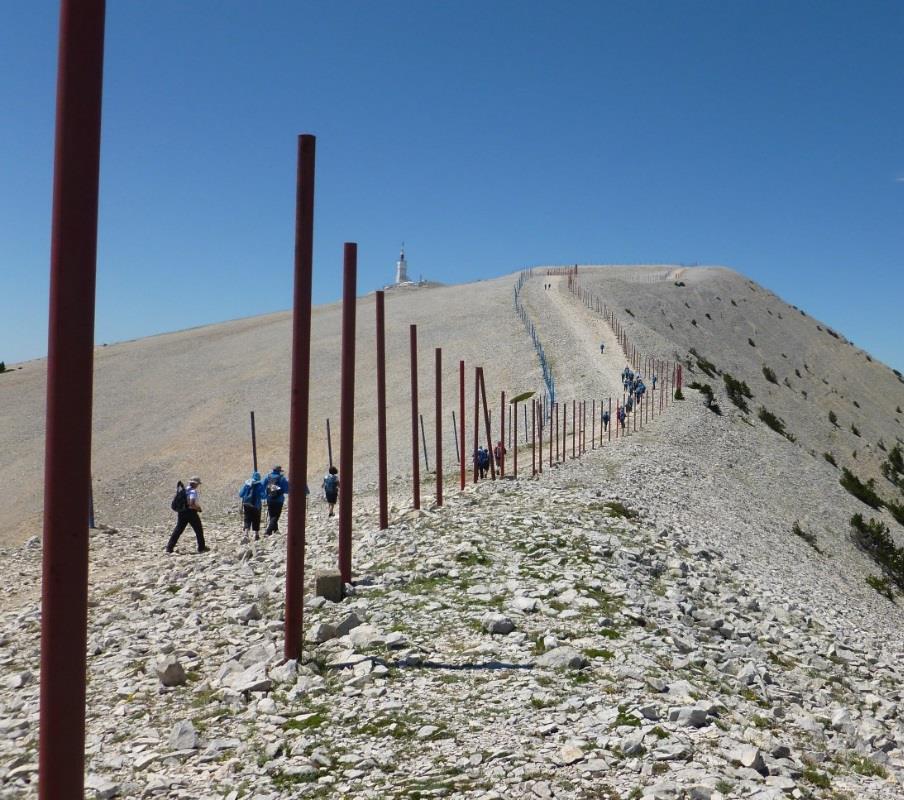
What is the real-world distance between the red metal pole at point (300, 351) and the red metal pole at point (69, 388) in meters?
3.97

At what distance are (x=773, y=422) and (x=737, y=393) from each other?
11.1ft

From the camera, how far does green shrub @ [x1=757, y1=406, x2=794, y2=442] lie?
48.1m

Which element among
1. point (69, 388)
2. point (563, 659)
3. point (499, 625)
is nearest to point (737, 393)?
point (499, 625)

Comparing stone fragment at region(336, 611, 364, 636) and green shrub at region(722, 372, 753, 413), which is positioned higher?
green shrub at region(722, 372, 753, 413)

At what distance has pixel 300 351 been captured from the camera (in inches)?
356

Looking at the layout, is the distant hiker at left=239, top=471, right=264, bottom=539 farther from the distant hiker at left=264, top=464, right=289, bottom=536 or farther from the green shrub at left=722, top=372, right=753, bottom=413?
the green shrub at left=722, top=372, right=753, bottom=413

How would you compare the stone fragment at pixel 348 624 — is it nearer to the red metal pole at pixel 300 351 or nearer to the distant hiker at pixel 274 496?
the red metal pole at pixel 300 351

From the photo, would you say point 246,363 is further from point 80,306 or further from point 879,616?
point 80,306

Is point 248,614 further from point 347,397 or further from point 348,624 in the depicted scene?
point 347,397

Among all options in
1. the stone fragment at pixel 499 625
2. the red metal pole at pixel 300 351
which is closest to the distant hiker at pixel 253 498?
the red metal pole at pixel 300 351

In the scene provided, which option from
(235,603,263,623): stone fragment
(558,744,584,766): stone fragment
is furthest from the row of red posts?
(235,603,263,623): stone fragment

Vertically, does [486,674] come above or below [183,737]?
above

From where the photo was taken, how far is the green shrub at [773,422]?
48094 millimetres

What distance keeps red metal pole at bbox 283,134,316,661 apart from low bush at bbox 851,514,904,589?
2605 cm
